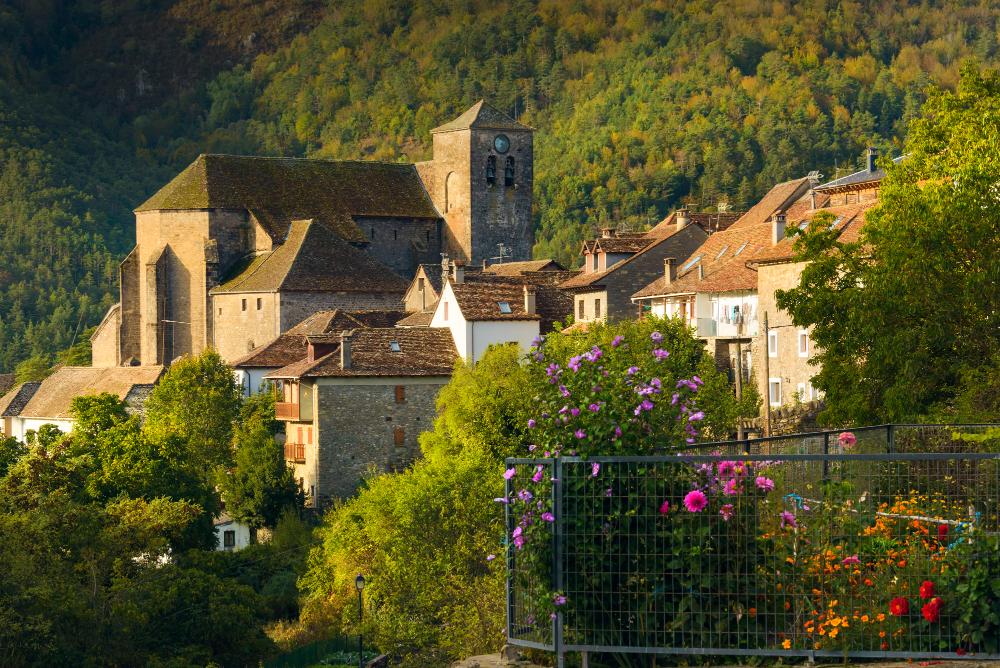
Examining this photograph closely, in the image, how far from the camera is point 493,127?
105m

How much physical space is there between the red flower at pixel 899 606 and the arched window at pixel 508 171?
94.7 m

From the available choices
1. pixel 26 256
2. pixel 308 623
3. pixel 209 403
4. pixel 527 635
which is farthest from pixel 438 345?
pixel 26 256

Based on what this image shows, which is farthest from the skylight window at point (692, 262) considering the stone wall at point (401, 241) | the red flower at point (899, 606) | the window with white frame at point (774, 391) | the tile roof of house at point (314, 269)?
the red flower at point (899, 606)

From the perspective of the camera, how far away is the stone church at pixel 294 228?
9481cm

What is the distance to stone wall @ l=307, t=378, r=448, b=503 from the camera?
203 feet

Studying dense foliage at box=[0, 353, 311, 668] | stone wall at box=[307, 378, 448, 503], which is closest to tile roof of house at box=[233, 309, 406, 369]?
dense foliage at box=[0, 353, 311, 668]

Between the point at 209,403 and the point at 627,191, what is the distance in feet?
318

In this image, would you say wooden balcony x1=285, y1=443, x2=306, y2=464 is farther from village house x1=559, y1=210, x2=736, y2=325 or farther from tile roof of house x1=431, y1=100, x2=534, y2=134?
tile roof of house x1=431, y1=100, x2=534, y2=134

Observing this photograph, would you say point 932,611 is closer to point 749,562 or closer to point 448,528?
point 749,562

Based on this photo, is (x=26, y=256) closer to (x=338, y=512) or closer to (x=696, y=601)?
(x=338, y=512)

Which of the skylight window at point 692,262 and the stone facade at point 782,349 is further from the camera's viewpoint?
the skylight window at point 692,262

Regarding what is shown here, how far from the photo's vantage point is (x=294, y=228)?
96500mm

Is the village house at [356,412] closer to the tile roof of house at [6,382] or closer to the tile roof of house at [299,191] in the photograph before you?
the tile roof of house at [299,191]

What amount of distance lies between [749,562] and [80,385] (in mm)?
88986
